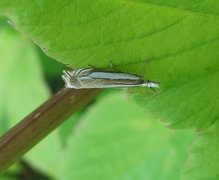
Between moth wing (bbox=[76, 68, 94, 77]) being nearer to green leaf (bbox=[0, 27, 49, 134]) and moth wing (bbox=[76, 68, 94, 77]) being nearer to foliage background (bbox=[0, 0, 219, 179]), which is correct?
foliage background (bbox=[0, 0, 219, 179])

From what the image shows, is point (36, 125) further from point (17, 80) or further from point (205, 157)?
point (17, 80)

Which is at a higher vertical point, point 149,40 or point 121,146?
point 121,146

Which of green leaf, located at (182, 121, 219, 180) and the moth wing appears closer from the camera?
the moth wing

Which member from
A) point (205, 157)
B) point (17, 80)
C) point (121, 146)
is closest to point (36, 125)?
point (205, 157)

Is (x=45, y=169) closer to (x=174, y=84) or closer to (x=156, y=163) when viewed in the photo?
(x=156, y=163)

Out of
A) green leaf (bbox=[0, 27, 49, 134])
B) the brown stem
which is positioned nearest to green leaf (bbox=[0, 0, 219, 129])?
the brown stem

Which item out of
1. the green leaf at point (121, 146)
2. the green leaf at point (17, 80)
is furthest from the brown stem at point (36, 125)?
the green leaf at point (17, 80)

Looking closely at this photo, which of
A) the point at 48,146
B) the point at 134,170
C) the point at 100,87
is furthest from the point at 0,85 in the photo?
the point at 100,87
